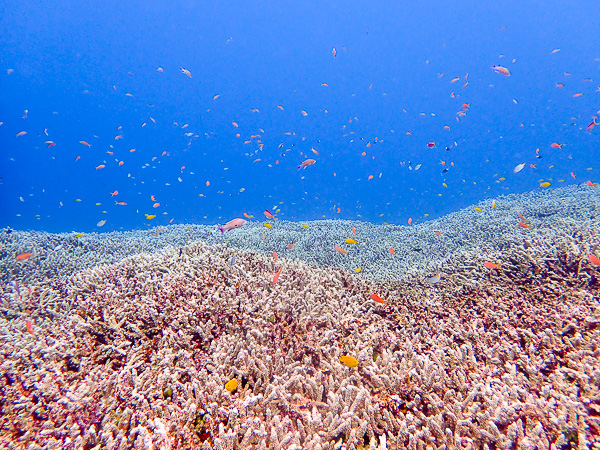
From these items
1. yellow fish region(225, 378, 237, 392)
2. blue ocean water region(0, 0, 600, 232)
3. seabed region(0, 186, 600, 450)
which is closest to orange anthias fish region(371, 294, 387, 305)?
seabed region(0, 186, 600, 450)

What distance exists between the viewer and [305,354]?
9.51ft

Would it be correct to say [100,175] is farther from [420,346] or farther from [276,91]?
[420,346]

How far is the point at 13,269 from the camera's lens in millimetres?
5902

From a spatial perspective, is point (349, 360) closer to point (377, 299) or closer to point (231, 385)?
point (231, 385)

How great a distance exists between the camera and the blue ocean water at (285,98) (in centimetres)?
5444

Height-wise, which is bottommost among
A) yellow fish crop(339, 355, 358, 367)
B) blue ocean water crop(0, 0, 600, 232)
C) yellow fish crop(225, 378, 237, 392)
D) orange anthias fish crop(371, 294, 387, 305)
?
yellow fish crop(225, 378, 237, 392)

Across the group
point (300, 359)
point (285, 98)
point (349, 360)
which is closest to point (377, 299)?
point (349, 360)

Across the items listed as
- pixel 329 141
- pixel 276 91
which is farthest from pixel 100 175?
pixel 329 141

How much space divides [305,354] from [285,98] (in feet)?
278

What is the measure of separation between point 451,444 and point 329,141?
290 ft

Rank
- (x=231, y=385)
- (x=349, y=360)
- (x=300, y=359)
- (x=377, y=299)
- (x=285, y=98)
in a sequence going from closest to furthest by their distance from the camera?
1. (x=231, y=385)
2. (x=349, y=360)
3. (x=300, y=359)
4. (x=377, y=299)
5. (x=285, y=98)

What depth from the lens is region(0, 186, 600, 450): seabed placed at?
1913mm

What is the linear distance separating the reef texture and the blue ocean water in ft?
139

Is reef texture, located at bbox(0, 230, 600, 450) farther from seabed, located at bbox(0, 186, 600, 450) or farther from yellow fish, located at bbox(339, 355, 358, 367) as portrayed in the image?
yellow fish, located at bbox(339, 355, 358, 367)
